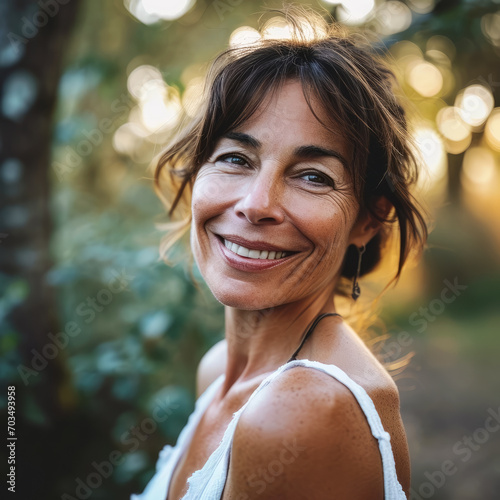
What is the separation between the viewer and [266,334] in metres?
1.85

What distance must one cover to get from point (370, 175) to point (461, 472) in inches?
174

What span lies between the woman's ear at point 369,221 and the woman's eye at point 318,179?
245 mm

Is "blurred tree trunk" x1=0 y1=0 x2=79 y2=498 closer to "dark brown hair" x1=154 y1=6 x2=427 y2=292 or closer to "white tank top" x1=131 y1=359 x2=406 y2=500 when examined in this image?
"dark brown hair" x1=154 y1=6 x2=427 y2=292

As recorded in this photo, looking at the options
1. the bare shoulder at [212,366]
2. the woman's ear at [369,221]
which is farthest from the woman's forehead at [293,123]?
the bare shoulder at [212,366]

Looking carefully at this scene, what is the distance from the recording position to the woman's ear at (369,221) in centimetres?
181

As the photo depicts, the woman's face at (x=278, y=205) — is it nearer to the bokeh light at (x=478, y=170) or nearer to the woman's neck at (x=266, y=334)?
the woman's neck at (x=266, y=334)

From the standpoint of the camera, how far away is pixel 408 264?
7.48ft

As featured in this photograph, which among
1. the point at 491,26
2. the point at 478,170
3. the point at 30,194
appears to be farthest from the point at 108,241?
the point at 478,170

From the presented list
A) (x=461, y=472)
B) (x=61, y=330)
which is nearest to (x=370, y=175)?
(x=61, y=330)

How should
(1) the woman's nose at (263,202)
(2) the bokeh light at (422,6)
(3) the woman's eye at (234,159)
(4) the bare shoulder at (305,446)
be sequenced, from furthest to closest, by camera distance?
(2) the bokeh light at (422,6), (3) the woman's eye at (234,159), (1) the woman's nose at (263,202), (4) the bare shoulder at (305,446)

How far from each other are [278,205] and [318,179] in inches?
6.9

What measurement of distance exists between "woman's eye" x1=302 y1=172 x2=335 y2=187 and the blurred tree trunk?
2079 mm

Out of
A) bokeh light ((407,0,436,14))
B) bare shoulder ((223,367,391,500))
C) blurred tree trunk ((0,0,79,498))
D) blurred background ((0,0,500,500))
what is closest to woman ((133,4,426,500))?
bare shoulder ((223,367,391,500))

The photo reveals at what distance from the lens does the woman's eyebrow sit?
1.57 meters
